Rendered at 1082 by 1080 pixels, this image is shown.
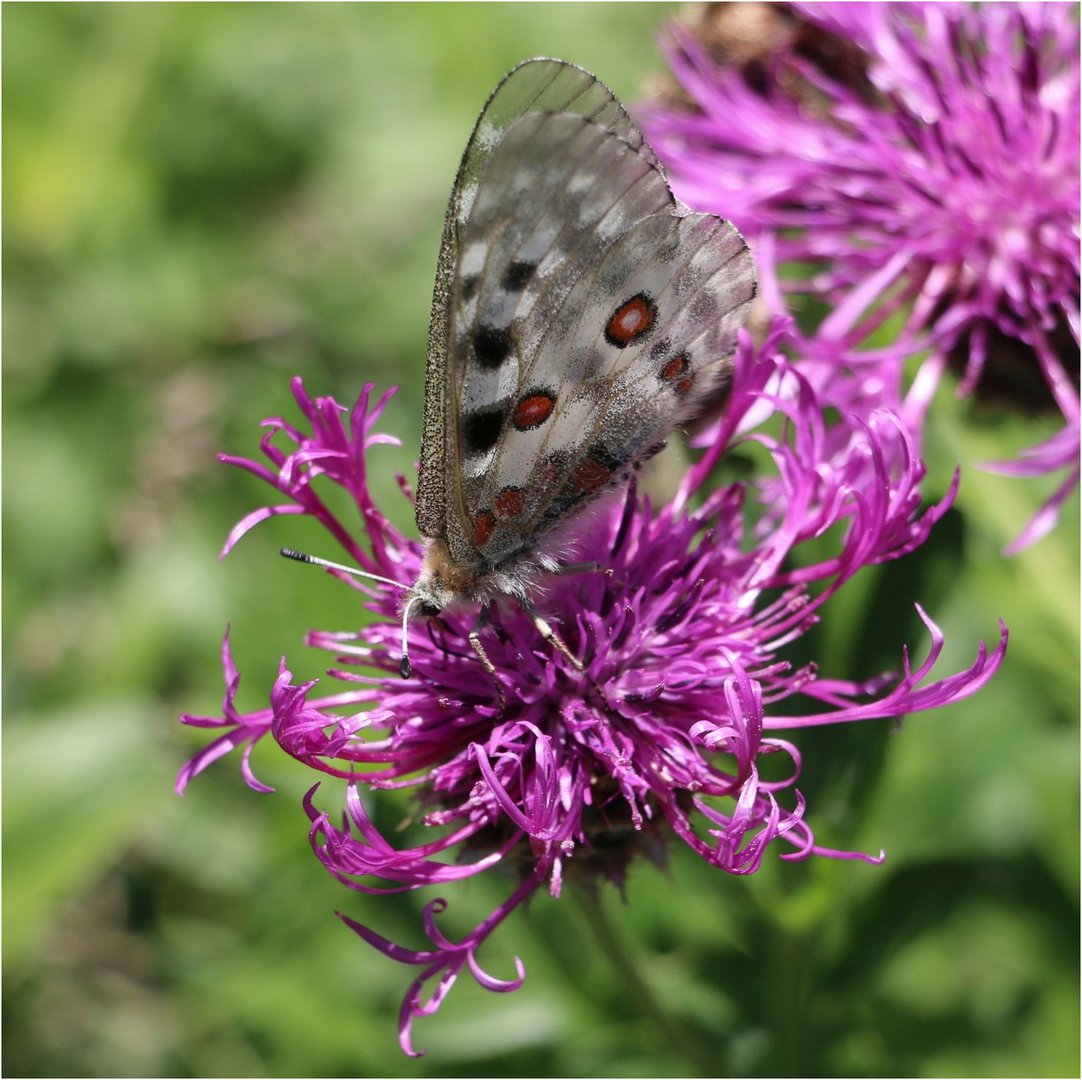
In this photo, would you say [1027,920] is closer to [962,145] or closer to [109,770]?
[962,145]

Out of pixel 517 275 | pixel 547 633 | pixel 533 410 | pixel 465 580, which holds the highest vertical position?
pixel 517 275

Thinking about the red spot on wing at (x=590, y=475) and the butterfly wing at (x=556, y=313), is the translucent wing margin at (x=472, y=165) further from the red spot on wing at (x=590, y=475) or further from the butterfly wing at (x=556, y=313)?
the red spot on wing at (x=590, y=475)

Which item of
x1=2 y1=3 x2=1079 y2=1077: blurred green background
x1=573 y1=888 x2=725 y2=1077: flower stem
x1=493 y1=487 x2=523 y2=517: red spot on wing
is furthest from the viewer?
x1=2 y1=3 x2=1079 y2=1077: blurred green background

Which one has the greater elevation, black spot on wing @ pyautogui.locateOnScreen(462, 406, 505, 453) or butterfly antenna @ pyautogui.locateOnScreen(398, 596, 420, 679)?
black spot on wing @ pyautogui.locateOnScreen(462, 406, 505, 453)

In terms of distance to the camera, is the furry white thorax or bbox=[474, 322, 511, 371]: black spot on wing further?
the furry white thorax

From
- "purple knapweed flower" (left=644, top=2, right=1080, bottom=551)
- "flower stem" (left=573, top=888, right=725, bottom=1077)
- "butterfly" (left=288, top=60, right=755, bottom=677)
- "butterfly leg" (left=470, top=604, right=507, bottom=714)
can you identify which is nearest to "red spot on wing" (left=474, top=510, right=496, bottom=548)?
"butterfly" (left=288, top=60, right=755, bottom=677)

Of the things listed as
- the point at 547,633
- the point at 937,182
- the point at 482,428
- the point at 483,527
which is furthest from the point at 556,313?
the point at 937,182

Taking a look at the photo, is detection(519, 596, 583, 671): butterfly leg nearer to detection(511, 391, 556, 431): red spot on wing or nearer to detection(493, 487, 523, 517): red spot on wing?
detection(493, 487, 523, 517): red spot on wing

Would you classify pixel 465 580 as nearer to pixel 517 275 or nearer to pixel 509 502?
pixel 509 502
